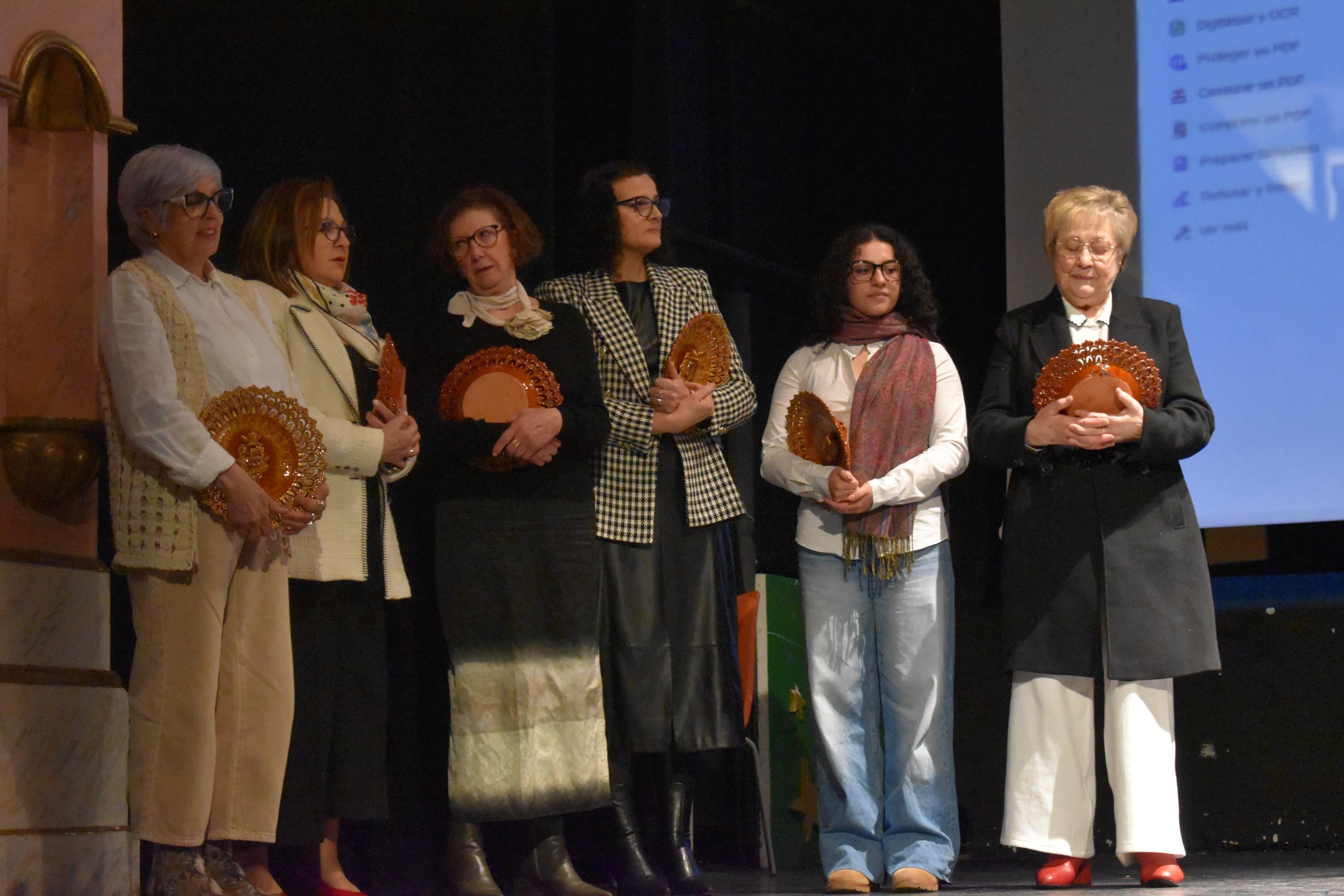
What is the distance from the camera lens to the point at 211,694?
10.2 ft

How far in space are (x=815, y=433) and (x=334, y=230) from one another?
50.0 inches

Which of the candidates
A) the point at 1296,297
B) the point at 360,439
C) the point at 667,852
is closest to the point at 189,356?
the point at 360,439

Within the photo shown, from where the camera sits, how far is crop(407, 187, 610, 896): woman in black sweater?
11.5 ft

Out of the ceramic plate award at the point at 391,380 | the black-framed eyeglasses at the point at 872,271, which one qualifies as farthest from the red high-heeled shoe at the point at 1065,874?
the ceramic plate award at the point at 391,380

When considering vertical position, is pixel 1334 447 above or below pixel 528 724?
above

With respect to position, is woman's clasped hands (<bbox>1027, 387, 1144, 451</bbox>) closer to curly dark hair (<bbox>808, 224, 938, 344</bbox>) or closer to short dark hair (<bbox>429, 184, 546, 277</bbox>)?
curly dark hair (<bbox>808, 224, 938, 344</bbox>)

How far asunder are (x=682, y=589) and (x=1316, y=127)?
A: 225cm

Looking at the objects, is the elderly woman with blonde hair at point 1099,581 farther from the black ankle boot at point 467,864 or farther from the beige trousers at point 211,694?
the beige trousers at point 211,694

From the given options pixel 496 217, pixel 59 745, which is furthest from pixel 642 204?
pixel 59 745

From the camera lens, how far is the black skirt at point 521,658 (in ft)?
11.5

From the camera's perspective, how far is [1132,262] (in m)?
4.56

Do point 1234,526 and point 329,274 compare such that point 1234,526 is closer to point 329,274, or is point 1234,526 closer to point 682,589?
point 682,589

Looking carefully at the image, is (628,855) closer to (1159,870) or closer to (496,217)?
(1159,870)

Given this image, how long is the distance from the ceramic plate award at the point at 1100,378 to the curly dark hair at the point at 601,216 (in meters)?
1.14
